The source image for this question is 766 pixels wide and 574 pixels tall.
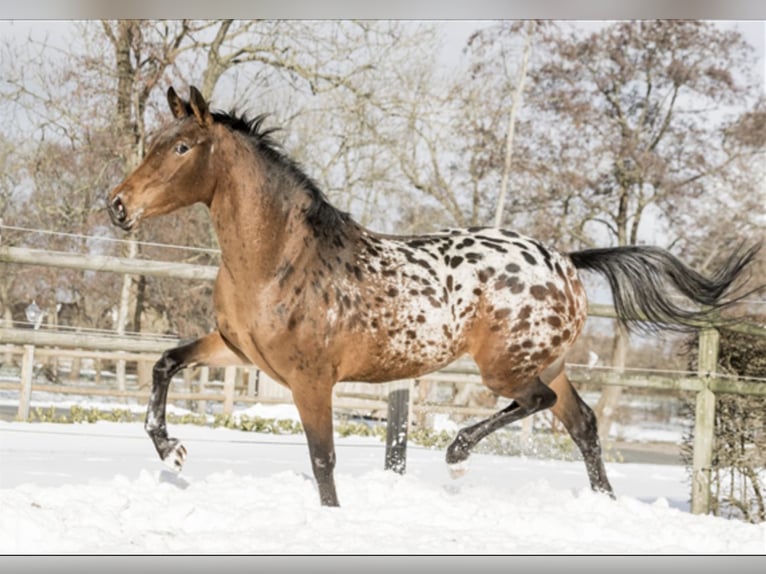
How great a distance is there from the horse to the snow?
0.19 metres

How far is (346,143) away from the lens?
479cm

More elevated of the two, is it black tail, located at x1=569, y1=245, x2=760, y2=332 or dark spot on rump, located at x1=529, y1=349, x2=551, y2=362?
black tail, located at x1=569, y1=245, x2=760, y2=332

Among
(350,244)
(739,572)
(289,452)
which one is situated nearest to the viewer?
(350,244)

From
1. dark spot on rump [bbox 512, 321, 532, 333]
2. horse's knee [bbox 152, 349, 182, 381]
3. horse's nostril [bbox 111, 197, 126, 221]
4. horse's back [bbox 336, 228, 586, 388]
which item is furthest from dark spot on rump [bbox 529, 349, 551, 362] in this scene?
horse's nostril [bbox 111, 197, 126, 221]

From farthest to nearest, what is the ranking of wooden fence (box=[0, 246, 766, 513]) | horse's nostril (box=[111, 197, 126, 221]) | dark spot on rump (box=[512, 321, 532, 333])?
1. wooden fence (box=[0, 246, 766, 513])
2. dark spot on rump (box=[512, 321, 532, 333])
3. horse's nostril (box=[111, 197, 126, 221])

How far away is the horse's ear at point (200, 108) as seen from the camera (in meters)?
3.28

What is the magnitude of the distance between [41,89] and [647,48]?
3.50 meters

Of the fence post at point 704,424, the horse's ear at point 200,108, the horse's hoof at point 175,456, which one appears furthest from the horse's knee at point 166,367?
the fence post at point 704,424

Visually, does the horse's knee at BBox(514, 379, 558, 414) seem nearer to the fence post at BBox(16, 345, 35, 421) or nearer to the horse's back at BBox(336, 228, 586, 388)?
the horse's back at BBox(336, 228, 586, 388)

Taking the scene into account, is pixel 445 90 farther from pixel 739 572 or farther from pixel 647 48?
pixel 739 572

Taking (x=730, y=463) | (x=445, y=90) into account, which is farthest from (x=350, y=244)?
(x=730, y=463)

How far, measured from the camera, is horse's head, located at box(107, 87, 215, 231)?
322cm

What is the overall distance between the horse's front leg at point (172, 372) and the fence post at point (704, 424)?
225cm

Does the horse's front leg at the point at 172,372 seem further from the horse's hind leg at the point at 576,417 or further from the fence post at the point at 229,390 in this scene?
the horse's hind leg at the point at 576,417
